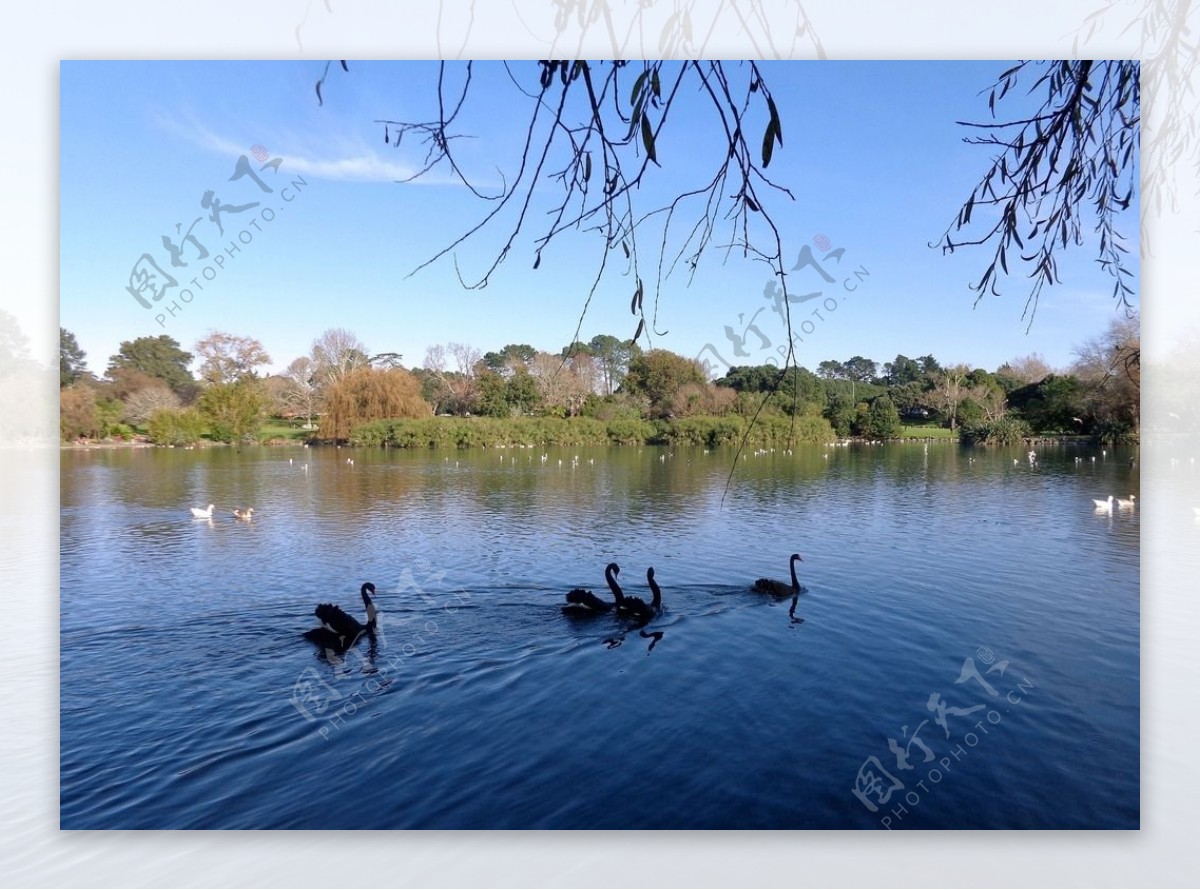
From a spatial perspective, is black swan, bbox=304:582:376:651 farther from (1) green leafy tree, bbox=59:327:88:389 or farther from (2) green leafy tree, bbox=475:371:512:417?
Answer: (2) green leafy tree, bbox=475:371:512:417

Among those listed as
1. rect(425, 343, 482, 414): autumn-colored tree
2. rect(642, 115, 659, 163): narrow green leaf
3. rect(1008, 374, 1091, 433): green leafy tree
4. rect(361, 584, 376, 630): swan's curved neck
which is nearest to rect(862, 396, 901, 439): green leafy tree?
rect(1008, 374, 1091, 433): green leafy tree

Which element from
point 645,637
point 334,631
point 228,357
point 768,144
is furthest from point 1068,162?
point 228,357

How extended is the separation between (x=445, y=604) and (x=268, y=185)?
4.15 m

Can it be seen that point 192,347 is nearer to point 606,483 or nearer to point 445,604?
point 445,604

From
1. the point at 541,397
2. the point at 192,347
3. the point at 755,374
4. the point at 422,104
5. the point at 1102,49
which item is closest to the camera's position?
the point at 1102,49

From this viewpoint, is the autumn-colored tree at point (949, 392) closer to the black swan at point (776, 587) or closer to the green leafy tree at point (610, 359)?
the green leafy tree at point (610, 359)

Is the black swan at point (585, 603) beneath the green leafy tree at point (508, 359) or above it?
beneath

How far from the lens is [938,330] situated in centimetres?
757

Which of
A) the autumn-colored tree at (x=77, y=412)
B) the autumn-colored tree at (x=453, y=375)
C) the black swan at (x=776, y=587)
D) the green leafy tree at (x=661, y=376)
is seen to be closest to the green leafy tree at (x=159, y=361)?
the autumn-colored tree at (x=77, y=412)

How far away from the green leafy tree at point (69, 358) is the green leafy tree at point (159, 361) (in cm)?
39

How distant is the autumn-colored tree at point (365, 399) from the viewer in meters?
14.5

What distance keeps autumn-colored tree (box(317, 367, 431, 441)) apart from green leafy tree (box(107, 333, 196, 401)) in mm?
3281

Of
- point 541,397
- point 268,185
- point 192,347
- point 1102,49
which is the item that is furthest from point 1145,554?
point 541,397

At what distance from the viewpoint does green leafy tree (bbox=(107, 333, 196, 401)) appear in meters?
7.46
